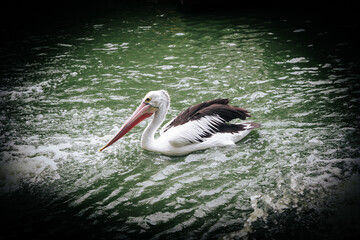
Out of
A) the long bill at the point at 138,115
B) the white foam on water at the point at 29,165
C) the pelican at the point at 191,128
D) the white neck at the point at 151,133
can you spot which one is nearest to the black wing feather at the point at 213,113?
the pelican at the point at 191,128

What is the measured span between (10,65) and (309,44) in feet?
21.6

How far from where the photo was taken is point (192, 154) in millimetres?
3826

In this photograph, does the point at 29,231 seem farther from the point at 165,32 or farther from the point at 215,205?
the point at 165,32

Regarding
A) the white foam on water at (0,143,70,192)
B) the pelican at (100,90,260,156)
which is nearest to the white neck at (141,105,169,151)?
the pelican at (100,90,260,156)

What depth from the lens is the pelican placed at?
12.3 ft

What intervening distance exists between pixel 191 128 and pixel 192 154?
330 mm

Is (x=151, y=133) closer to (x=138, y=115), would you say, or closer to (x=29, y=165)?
(x=138, y=115)

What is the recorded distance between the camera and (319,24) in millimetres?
7797

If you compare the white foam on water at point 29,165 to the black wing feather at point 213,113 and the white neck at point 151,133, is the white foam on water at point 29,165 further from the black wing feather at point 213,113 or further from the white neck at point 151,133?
the black wing feather at point 213,113

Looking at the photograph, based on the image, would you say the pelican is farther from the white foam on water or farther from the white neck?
the white foam on water

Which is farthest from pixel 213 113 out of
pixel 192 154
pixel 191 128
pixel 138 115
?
pixel 138 115

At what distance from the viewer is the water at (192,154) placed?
2803mm

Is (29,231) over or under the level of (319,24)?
under

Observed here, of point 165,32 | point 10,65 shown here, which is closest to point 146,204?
point 10,65
